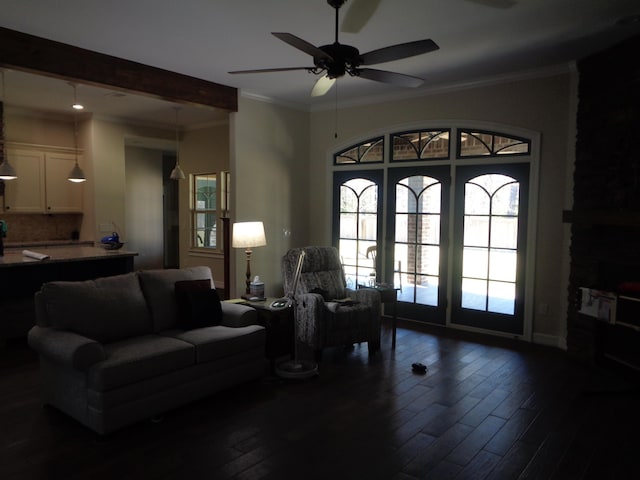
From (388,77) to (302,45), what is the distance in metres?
0.85

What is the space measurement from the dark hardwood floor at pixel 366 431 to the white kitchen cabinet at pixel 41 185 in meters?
3.59

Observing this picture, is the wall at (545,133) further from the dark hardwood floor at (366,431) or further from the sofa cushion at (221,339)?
the sofa cushion at (221,339)

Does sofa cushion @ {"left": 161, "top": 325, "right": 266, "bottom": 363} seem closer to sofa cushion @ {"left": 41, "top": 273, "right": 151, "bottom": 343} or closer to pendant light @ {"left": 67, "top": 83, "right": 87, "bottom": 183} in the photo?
sofa cushion @ {"left": 41, "top": 273, "right": 151, "bottom": 343}

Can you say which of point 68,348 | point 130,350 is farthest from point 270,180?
point 68,348

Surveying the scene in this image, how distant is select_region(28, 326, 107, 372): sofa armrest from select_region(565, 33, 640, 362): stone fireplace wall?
3999 mm

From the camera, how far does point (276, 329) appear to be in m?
4.09

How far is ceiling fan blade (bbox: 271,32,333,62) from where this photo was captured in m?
2.60

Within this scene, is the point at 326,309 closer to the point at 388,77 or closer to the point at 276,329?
the point at 276,329

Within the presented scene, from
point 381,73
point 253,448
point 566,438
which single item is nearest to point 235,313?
point 253,448

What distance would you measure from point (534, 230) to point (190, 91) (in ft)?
13.2

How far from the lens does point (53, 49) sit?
13.4 ft

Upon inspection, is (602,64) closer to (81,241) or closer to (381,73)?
(381,73)

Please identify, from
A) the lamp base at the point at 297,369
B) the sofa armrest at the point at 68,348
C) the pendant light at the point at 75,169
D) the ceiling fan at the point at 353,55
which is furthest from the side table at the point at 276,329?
the pendant light at the point at 75,169

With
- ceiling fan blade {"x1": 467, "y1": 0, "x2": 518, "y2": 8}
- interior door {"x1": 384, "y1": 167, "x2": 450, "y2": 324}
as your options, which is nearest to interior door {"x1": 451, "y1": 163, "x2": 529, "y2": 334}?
interior door {"x1": 384, "y1": 167, "x2": 450, "y2": 324}
